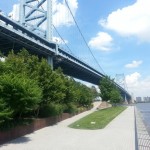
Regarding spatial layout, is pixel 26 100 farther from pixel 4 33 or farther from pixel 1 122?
pixel 4 33

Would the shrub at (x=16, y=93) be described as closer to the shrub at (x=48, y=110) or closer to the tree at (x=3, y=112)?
the tree at (x=3, y=112)

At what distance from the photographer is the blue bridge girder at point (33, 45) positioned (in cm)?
4128

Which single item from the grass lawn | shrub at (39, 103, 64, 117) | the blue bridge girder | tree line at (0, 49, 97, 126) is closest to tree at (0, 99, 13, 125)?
tree line at (0, 49, 97, 126)

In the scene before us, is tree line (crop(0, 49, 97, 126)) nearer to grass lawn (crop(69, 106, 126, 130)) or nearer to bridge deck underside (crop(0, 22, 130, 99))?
grass lawn (crop(69, 106, 126, 130))

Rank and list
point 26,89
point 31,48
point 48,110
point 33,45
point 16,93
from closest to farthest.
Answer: point 16,93, point 26,89, point 48,110, point 33,45, point 31,48

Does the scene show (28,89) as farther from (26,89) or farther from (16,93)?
(16,93)

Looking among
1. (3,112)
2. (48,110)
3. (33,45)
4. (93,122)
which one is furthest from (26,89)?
(33,45)

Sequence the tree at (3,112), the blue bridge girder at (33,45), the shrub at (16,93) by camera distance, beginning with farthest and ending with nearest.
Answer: the blue bridge girder at (33,45) < the shrub at (16,93) < the tree at (3,112)

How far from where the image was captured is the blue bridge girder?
4128 centimetres

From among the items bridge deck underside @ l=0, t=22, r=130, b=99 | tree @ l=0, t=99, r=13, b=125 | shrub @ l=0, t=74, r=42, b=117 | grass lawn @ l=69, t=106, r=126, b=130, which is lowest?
grass lawn @ l=69, t=106, r=126, b=130

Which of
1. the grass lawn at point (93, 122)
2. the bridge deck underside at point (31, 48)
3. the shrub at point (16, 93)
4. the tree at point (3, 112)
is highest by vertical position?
the bridge deck underside at point (31, 48)

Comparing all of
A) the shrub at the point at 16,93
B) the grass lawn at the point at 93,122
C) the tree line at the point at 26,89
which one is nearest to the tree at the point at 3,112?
the tree line at the point at 26,89

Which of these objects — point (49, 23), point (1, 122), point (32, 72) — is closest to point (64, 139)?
point (1, 122)

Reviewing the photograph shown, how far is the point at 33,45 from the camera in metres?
48.8
